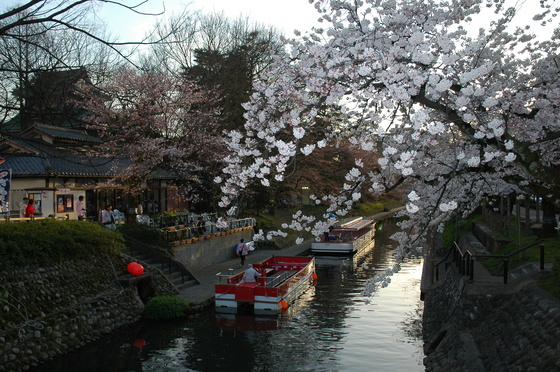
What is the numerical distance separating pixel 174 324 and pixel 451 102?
1221 cm

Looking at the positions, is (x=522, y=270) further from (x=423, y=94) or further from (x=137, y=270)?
(x=137, y=270)

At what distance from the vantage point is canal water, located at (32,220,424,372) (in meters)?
12.4

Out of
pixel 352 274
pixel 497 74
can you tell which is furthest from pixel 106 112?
pixel 497 74

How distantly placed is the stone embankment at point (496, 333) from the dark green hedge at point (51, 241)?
1107cm

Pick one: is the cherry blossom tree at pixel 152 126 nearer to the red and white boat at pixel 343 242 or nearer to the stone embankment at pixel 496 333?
the red and white boat at pixel 343 242

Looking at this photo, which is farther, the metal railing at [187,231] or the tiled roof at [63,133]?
the tiled roof at [63,133]

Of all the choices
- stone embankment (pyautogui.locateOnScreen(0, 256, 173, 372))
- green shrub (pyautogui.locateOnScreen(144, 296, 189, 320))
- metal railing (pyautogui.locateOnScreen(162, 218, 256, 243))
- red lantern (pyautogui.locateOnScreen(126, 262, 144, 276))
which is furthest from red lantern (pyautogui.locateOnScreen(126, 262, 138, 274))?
metal railing (pyautogui.locateOnScreen(162, 218, 256, 243))

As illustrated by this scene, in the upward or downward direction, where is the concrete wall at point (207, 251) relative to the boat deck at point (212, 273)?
upward

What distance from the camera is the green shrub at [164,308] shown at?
645 inches

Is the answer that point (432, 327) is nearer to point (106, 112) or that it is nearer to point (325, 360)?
point (325, 360)

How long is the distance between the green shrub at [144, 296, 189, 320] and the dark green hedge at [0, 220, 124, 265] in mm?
2590

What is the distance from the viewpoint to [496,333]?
33.5ft

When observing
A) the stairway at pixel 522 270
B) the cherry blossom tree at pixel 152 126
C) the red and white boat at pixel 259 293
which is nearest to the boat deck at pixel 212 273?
the red and white boat at pixel 259 293

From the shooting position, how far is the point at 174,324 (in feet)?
52.5
